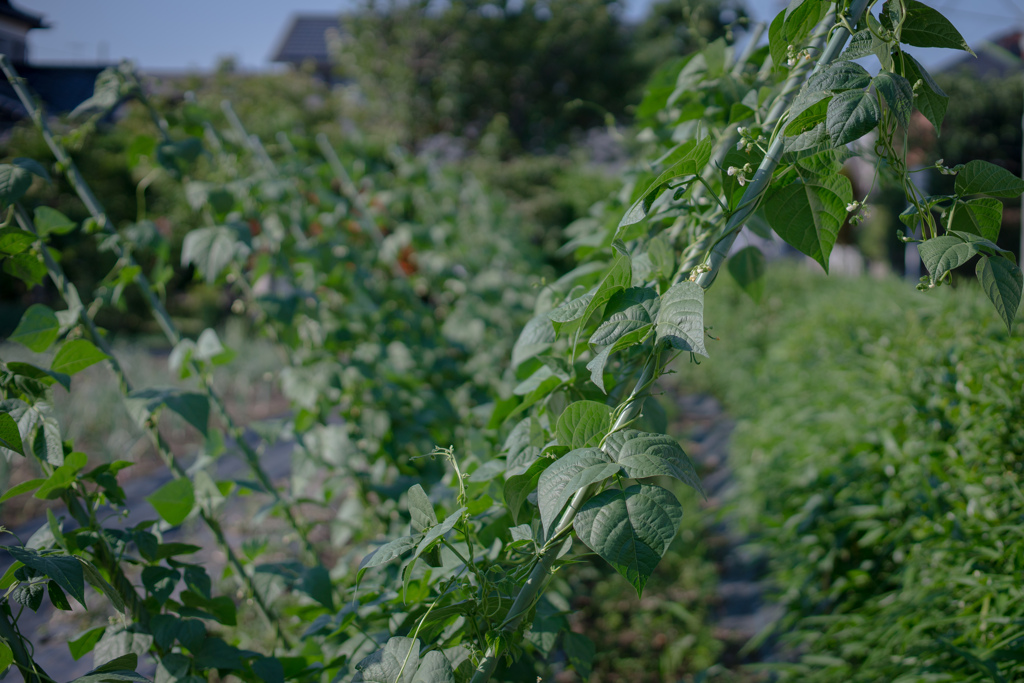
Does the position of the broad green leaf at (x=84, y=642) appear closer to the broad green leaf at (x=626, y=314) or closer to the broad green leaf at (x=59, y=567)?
the broad green leaf at (x=59, y=567)

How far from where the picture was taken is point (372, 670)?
75 cm

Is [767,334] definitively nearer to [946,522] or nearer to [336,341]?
[946,522]

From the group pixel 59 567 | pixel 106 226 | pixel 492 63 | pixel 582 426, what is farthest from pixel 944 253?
pixel 492 63

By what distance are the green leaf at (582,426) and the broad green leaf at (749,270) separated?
612 mm

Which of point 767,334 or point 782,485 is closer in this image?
point 782,485

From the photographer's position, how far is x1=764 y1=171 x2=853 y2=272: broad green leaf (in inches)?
29.6

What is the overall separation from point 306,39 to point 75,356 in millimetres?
22799

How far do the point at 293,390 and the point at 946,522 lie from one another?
195 cm

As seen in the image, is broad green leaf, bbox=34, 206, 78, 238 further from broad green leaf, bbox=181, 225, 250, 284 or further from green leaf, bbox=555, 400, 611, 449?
green leaf, bbox=555, 400, 611, 449

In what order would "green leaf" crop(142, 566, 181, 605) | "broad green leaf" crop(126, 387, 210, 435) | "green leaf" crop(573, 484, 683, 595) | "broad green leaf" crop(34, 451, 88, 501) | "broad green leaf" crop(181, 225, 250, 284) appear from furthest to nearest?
1. "broad green leaf" crop(181, 225, 250, 284)
2. "broad green leaf" crop(126, 387, 210, 435)
3. "green leaf" crop(142, 566, 181, 605)
4. "broad green leaf" crop(34, 451, 88, 501)
5. "green leaf" crop(573, 484, 683, 595)

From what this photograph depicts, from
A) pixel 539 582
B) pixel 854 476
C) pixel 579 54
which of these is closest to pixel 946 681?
pixel 854 476

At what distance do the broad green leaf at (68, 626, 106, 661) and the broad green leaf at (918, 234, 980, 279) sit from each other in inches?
50.4

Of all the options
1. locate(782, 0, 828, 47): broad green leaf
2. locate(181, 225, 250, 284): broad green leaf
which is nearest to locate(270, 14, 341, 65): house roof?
locate(181, 225, 250, 284): broad green leaf

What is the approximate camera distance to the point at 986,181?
28.1 inches
